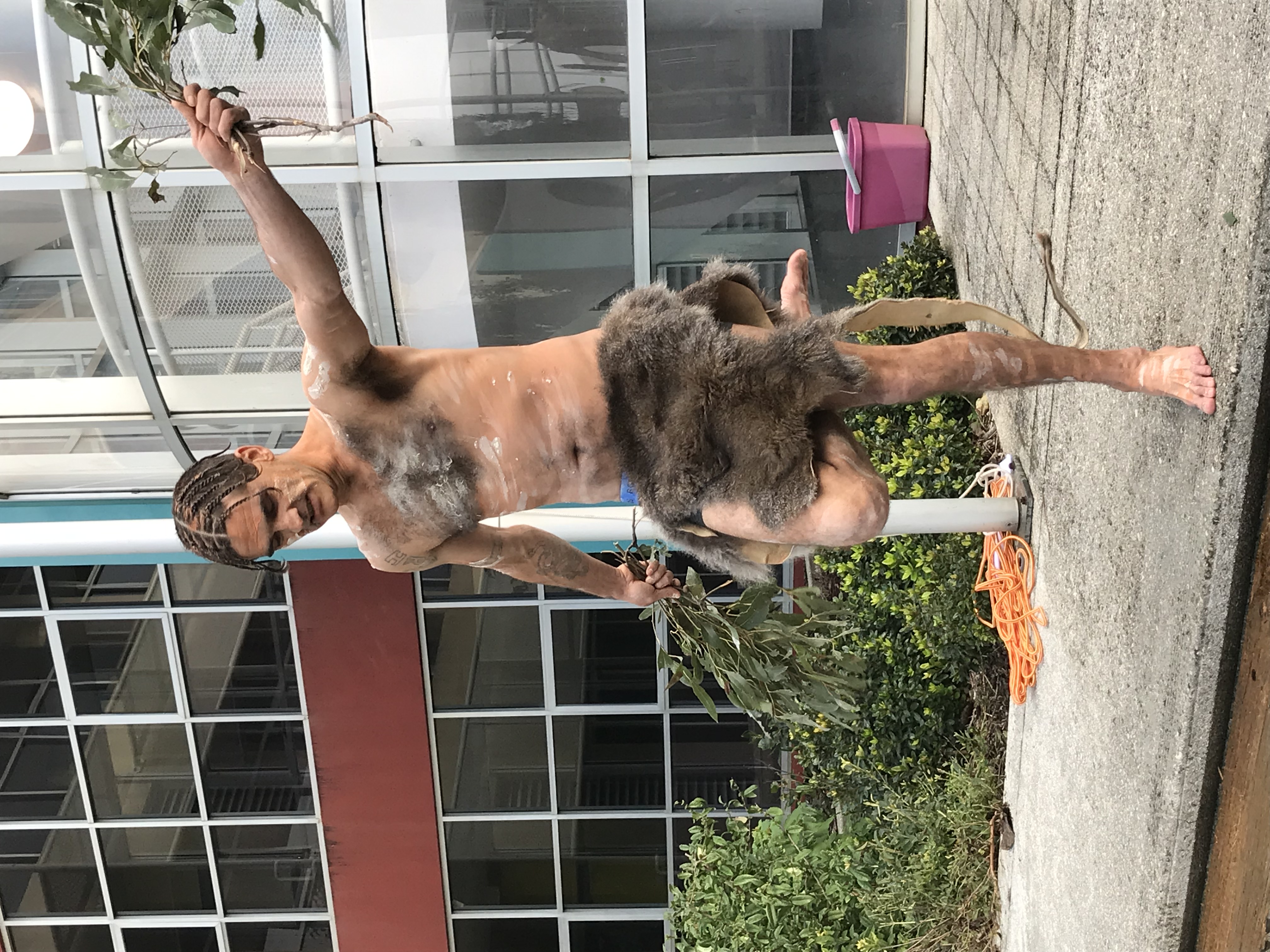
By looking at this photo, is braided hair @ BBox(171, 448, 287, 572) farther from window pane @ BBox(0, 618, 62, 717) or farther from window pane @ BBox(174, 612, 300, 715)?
window pane @ BBox(0, 618, 62, 717)

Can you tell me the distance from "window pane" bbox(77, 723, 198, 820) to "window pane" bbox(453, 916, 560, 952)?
199 centimetres

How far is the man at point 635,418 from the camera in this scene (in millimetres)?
2305

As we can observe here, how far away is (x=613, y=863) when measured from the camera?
24.1 feet

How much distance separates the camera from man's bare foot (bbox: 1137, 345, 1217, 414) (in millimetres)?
2232

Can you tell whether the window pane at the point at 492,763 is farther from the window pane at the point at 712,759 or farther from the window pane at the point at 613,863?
the window pane at the point at 712,759

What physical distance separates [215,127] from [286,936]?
6855 millimetres

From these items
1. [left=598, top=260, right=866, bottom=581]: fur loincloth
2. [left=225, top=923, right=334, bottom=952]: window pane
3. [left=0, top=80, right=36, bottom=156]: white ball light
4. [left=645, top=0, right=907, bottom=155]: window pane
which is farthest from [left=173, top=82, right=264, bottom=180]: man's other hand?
[left=225, top=923, right=334, bottom=952]: window pane

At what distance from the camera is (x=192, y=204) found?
495 centimetres

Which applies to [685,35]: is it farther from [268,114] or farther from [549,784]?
[549,784]

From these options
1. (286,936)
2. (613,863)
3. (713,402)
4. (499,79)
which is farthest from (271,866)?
(713,402)

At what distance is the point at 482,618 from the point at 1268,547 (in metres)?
5.22

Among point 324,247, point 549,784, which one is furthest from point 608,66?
point 549,784

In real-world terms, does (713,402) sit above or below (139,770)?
above

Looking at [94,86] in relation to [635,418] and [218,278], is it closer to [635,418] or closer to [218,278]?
[635,418]
